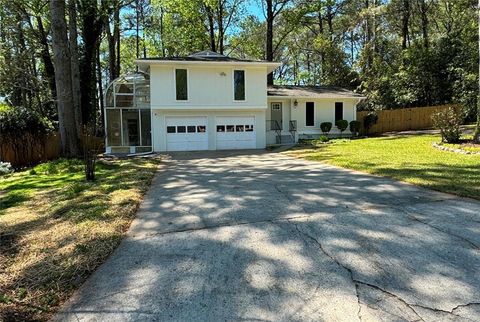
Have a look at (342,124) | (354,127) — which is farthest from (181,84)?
(354,127)

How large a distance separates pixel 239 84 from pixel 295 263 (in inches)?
668

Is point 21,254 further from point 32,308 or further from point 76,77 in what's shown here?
point 76,77

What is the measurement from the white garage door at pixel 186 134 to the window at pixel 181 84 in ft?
3.89

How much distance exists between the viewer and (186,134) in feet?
62.7

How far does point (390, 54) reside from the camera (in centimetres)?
3155

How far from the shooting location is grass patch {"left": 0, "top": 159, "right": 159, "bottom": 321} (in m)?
2.96

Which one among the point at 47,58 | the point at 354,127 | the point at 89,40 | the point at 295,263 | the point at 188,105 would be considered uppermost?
the point at 89,40

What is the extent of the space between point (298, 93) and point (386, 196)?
1764 centimetres

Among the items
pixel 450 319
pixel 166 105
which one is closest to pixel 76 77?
pixel 166 105

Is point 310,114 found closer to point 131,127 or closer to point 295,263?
point 131,127

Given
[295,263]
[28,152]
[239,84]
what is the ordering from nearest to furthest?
[295,263] → [28,152] → [239,84]

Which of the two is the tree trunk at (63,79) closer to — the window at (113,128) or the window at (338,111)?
the window at (113,128)

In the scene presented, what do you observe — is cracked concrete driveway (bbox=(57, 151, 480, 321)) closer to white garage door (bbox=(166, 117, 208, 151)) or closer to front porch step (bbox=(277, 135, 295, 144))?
white garage door (bbox=(166, 117, 208, 151))

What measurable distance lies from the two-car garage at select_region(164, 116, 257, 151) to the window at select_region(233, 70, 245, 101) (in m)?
1.18
